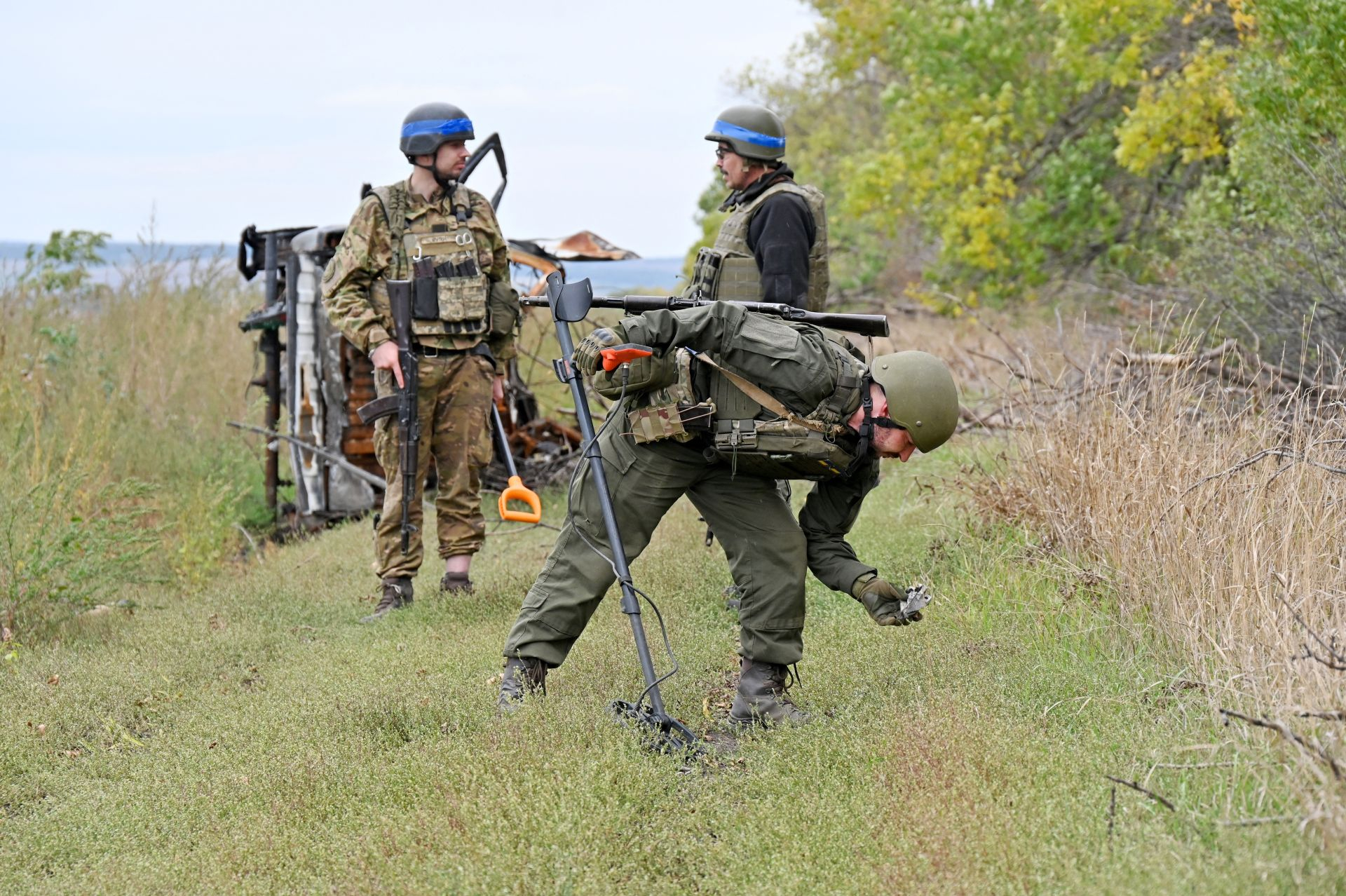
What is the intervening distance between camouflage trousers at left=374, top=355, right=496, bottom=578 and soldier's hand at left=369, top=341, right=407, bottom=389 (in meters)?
0.12

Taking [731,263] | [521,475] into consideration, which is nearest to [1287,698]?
[731,263]

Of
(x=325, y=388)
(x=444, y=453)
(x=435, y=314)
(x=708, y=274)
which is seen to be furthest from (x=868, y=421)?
(x=325, y=388)

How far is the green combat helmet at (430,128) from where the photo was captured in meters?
6.42

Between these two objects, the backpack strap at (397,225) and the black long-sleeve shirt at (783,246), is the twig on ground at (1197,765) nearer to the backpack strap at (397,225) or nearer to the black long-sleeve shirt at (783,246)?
the black long-sleeve shirt at (783,246)

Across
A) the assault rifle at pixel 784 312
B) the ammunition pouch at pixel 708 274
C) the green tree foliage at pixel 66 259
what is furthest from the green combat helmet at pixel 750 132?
the green tree foliage at pixel 66 259

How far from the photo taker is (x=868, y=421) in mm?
4301

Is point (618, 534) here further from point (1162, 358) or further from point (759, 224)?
point (1162, 358)

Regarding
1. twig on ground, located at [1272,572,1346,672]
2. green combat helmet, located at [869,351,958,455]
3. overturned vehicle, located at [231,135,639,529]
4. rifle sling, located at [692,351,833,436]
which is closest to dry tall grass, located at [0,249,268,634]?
overturned vehicle, located at [231,135,639,529]

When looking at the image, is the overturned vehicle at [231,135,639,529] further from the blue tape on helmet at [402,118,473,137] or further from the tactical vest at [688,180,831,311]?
the tactical vest at [688,180,831,311]

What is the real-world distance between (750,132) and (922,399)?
187 cm

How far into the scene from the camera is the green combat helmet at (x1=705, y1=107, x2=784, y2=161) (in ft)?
18.2

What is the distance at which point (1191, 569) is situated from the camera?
15.5 ft

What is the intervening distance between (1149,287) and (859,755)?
739 centimetres

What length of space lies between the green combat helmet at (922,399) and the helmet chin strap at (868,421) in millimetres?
37
